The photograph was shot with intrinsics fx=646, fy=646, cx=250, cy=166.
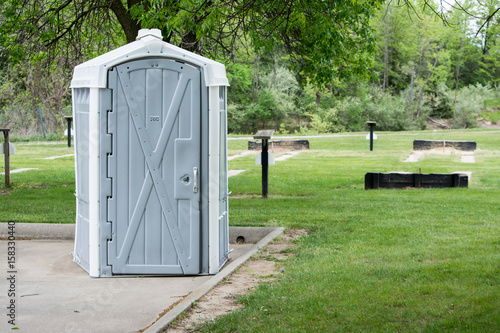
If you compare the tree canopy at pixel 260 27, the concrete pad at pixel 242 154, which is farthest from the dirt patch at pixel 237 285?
the concrete pad at pixel 242 154

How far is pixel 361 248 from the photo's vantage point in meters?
7.46

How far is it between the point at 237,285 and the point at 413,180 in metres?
9.31

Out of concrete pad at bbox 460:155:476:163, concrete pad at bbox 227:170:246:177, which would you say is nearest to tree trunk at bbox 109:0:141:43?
concrete pad at bbox 227:170:246:177

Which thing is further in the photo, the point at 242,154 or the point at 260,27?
the point at 242,154

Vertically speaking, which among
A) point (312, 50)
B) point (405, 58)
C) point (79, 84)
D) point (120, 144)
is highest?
point (405, 58)

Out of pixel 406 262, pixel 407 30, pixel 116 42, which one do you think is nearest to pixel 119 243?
pixel 406 262

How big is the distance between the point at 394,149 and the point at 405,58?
41.4 meters

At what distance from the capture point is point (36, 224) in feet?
29.4

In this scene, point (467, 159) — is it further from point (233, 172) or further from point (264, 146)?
point (264, 146)

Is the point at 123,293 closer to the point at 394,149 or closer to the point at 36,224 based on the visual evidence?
the point at 36,224

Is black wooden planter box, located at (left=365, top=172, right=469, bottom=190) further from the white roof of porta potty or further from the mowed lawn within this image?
the white roof of porta potty

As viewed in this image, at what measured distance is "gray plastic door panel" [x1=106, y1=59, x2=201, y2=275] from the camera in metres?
6.36

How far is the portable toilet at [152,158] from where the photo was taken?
636cm

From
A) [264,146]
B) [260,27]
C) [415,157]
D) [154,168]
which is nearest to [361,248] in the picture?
[154,168]
